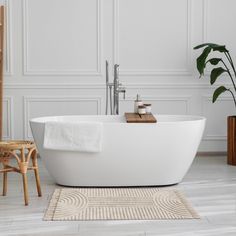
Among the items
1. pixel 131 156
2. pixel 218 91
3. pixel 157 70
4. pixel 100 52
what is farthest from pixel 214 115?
pixel 131 156

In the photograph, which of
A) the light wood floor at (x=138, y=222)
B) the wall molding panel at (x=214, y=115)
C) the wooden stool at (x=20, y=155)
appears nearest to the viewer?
the light wood floor at (x=138, y=222)

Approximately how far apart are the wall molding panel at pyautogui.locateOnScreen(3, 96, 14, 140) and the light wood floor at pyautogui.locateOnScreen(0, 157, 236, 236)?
1.29 metres

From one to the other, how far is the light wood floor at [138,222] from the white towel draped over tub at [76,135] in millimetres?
382

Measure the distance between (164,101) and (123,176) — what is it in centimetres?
180

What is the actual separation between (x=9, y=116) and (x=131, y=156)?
6.74 feet

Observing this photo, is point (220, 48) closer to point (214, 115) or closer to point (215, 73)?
point (215, 73)

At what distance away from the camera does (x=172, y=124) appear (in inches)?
171

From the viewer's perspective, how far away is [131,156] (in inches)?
172

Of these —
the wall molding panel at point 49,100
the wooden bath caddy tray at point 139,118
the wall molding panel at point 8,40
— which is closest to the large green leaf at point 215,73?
the wooden bath caddy tray at point 139,118

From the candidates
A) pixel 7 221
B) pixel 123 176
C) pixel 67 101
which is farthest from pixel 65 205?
pixel 67 101

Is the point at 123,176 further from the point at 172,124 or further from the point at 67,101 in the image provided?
the point at 67,101

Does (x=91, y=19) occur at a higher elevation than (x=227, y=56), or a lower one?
higher

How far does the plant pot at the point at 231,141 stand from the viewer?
18.4ft

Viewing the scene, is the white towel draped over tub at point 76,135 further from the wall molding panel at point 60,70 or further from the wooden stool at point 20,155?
the wall molding panel at point 60,70
